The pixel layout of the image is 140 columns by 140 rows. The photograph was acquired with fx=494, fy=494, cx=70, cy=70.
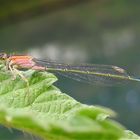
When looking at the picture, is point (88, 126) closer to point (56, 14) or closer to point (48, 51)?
point (48, 51)

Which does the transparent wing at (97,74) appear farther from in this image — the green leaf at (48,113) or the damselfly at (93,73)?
the green leaf at (48,113)

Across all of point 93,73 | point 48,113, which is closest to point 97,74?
point 93,73

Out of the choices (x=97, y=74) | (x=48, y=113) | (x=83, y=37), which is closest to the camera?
(x=48, y=113)

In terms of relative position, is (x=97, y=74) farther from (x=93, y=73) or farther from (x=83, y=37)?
(x=83, y=37)

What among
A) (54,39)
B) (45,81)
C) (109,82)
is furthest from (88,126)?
(54,39)

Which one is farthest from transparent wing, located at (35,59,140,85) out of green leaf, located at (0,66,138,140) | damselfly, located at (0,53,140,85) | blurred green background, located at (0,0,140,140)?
blurred green background, located at (0,0,140,140)
